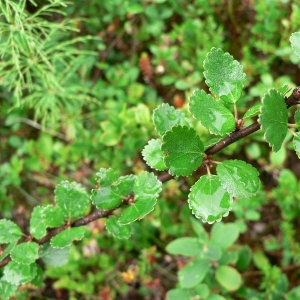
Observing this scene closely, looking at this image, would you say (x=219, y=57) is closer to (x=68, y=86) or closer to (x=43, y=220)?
(x=43, y=220)

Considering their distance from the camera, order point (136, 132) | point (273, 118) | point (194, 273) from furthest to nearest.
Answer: point (136, 132), point (194, 273), point (273, 118)

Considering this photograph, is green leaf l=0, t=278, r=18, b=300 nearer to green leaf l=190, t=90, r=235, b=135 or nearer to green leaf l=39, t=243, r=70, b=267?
green leaf l=39, t=243, r=70, b=267

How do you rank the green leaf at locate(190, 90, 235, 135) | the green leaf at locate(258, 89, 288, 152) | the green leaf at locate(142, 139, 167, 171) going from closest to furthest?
the green leaf at locate(258, 89, 288, 152) → the green leaf at locate(190, 90, 235, 135) → the green leaf at locate(142, 139, 167, 171)

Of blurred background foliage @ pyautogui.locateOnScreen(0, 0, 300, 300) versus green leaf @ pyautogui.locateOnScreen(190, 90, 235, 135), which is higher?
green leaf @ pyautogui.locateOnScreen(190, 90, 235, 135)

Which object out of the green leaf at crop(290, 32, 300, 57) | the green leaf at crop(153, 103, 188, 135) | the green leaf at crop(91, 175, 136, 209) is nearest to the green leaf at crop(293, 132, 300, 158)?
the green leaf at crop(290, 32, 300, 57)

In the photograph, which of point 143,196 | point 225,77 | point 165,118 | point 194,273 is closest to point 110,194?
point 143,196

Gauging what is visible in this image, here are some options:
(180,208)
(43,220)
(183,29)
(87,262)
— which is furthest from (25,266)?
(183,29)

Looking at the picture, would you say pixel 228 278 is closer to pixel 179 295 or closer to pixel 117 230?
pixel 179 295
